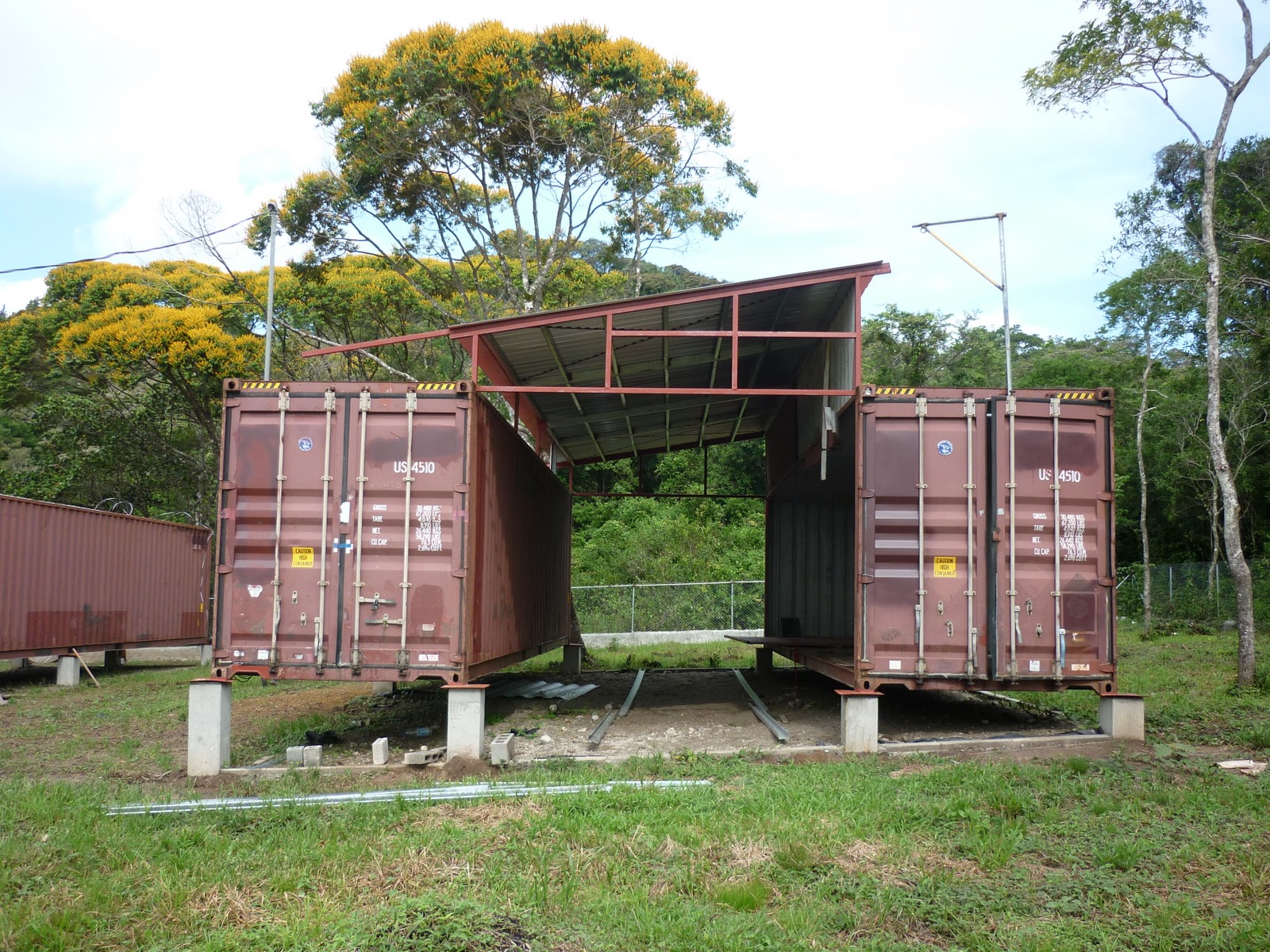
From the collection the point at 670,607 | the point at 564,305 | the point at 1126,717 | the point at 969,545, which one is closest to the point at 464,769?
the point at 969,545

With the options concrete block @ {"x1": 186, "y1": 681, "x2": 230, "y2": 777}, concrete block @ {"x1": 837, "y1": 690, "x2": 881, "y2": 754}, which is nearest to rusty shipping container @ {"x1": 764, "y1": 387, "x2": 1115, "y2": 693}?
concrete block @ {"x1": 837, "y1": 690, "x2": 881, "y2": 754}

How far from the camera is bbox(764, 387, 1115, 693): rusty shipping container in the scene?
944 cm

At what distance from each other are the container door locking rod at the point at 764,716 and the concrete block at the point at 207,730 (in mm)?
5197

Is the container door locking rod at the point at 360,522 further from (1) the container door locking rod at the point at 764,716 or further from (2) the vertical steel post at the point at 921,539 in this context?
(2) the vertical steel post at the point at 921,539

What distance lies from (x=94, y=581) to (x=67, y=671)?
1605 mm

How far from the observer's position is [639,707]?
1263 centimetres

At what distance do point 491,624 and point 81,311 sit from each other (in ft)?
79.5

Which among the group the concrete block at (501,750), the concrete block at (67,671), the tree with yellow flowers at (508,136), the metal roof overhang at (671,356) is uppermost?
the tree with yellow flowers at (508,136)

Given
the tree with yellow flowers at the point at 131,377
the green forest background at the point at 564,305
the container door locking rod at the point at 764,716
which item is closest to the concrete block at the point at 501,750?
the container door locking rod at the point at 764,716

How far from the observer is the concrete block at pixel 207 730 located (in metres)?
8.74

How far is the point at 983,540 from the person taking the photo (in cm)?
955

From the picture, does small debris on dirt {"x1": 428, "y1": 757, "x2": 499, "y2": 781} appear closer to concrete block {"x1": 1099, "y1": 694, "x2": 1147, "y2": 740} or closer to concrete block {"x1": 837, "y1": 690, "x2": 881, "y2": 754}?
concrete block {"x1": 837, "y1": 690, "x2": 881, "y2": 754}

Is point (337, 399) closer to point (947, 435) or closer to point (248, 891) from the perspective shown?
point (248, 891)

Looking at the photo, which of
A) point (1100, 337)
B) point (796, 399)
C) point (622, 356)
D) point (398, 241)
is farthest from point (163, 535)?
point (1100, 337)
